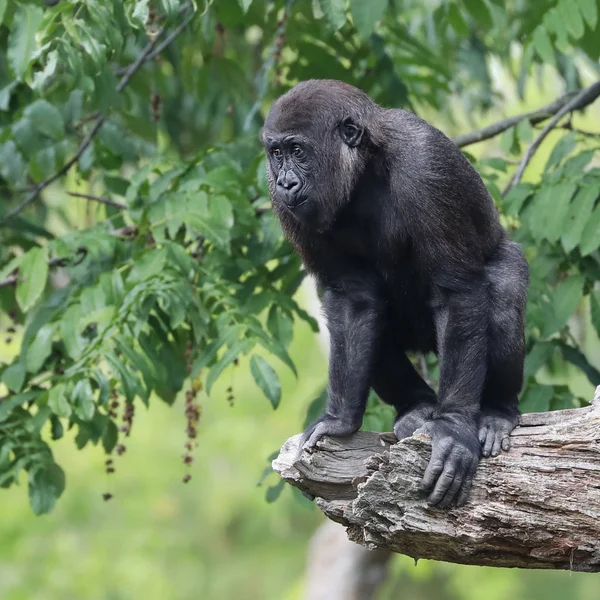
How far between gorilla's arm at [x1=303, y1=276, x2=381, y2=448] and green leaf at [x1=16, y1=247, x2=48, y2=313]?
160cm

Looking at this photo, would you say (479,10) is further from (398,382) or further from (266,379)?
(266,379)

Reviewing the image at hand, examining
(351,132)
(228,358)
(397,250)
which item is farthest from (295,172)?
(228,358)

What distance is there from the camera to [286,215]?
4.49m

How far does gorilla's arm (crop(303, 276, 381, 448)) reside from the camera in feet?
14.1

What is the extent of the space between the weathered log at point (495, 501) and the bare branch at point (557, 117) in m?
2.45

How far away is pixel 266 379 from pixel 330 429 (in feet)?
2.00

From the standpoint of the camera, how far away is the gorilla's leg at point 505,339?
167 inches

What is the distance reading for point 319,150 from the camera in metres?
4.29

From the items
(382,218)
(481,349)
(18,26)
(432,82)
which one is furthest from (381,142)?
(432,82)

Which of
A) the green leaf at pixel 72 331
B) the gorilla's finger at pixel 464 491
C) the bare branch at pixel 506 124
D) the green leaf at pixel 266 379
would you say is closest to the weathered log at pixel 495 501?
the gorilla's finger at pixel 464 491

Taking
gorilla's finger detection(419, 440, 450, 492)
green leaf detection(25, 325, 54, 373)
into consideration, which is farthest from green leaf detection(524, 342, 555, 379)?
green leaf detection(25, 325, 54, 373)

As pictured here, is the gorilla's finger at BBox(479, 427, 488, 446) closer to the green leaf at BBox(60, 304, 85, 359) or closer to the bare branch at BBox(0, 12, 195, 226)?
the green leaf at BBox(60, 304, 85, 359)

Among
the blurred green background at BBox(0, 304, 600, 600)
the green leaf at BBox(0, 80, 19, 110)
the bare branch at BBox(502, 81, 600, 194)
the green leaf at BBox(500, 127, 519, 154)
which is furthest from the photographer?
the blurred green background at BBox(0, 304, 600, 600)

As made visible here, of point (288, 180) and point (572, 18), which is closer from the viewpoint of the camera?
point (288, 180)
